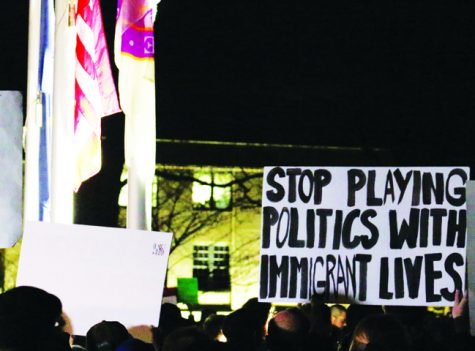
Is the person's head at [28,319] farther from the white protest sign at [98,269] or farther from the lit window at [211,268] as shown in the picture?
the lit window at [211,268]

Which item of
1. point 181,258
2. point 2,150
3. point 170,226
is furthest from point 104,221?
point 181,258

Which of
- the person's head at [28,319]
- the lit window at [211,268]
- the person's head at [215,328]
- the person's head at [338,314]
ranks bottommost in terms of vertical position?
the lit window at [211,268]

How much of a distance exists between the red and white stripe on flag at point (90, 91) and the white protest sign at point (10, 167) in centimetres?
198

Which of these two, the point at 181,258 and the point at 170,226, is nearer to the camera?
the point at 170,226

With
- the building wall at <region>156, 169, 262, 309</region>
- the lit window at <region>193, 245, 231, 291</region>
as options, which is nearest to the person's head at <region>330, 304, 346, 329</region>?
the building wall at <region>156, 169, 262, 309</region>

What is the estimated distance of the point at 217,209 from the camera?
160 feet

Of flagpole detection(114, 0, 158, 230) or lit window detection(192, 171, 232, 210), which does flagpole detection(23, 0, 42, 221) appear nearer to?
flagpole detection(114, 0, 158, 230)

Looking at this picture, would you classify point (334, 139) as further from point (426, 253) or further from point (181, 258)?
point (426, 253)

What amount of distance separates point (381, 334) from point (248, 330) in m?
1.21

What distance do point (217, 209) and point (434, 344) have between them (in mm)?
42752

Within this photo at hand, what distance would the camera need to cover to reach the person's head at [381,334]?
5.26 m

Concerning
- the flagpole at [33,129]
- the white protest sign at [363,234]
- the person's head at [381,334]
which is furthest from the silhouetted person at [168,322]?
the flagpole at [33,129]

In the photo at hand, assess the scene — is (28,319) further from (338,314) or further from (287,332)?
(338,314)

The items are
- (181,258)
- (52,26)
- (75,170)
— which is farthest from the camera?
(181,258)
